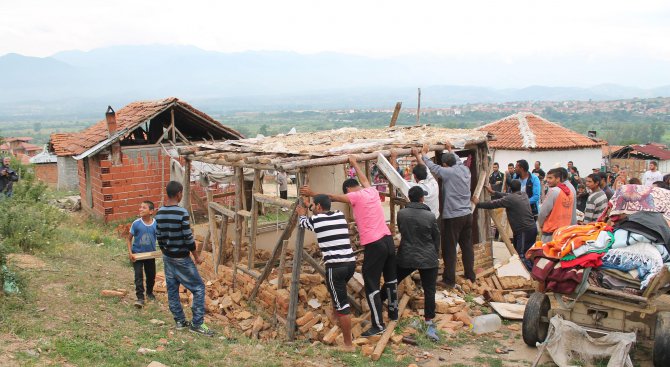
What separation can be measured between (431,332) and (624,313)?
220cm

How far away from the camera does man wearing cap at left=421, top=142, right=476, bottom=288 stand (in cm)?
831

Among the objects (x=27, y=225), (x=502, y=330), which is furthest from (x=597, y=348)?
(x=27, y=225)

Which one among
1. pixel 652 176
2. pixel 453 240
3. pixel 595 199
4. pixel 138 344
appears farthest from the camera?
pixel 652 176

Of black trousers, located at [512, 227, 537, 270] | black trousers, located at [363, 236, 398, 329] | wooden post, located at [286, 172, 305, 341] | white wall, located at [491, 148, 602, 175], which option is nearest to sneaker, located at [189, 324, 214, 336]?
wooden post, located at [286, 172, 305, 341]

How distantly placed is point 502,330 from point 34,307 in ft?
19.1

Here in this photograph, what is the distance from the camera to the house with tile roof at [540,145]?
24.9 metres

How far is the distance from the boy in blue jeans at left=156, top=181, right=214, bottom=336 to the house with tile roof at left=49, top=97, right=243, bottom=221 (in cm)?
889

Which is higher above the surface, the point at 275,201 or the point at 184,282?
the point at 275,201

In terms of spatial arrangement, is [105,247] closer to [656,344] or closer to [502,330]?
[502,330]

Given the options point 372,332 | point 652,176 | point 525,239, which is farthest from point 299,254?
point 652,176

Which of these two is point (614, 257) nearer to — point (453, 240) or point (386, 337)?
point (386, 337)

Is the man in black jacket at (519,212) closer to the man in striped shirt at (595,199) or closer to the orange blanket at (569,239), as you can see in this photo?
the man in striped shirt at (595,199)

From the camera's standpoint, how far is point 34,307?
22.2 ft

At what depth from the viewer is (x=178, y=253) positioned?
662 centimetres
